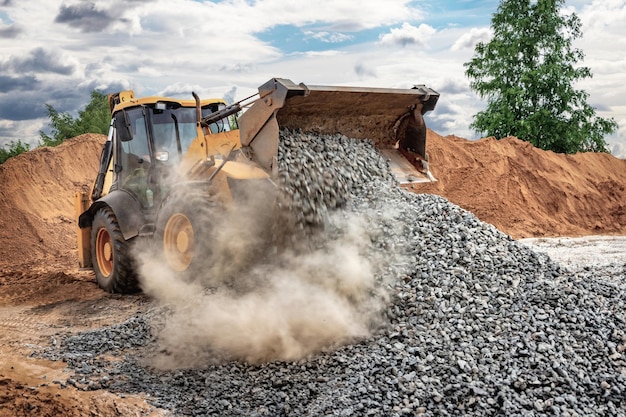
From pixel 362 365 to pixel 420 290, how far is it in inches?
41.6

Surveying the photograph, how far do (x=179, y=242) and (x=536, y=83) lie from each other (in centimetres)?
1853

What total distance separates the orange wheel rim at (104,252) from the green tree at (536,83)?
1686 centimetres

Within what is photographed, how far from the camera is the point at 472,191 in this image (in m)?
16.2

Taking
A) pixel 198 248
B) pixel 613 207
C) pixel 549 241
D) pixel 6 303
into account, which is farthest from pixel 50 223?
pixel 613 207

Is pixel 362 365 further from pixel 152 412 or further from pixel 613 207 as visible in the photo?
pixel 613 207

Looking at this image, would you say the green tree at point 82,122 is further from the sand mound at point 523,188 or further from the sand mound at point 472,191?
the sand mound at point 523,188

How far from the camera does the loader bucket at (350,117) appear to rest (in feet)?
21.6

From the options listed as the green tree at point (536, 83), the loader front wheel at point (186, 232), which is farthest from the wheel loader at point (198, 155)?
the green tree at point (536, 83)

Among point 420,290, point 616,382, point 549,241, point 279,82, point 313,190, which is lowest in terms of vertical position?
point 549,241

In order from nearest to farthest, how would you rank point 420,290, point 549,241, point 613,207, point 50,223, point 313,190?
point 420,290
point 313,190
point 549,241
point 50,223
point 613,207

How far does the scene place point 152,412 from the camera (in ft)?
16.1

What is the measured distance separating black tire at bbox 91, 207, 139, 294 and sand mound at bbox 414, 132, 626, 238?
8460mm

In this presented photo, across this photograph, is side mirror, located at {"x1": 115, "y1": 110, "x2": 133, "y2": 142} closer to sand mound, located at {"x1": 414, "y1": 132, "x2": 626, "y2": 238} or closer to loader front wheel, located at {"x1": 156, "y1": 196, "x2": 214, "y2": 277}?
loader front wheel, located at {"x1": 156, "y1": 196, "x2": 214, "y2": 277}

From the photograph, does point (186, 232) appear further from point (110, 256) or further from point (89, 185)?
point (89, 185)
